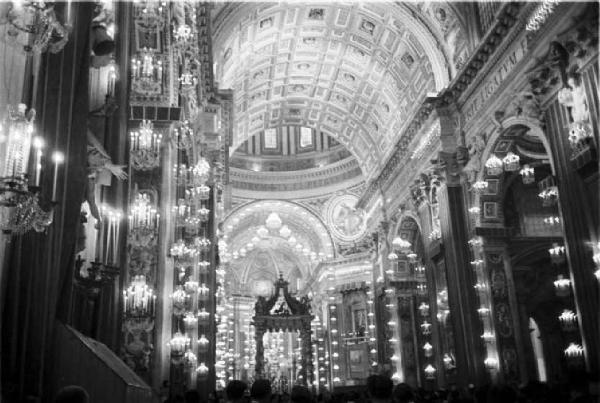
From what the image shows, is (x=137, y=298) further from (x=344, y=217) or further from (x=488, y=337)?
(x=344, y=217)

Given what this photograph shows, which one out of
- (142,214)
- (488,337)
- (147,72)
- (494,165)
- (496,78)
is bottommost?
(488,337)

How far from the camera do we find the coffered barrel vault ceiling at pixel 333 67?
22.8 m

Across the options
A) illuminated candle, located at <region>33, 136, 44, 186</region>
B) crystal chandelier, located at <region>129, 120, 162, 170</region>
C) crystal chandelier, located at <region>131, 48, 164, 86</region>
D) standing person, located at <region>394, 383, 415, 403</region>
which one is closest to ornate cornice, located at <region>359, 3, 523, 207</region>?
crystal chandelier, located at <region>131, 48, 164, 86</region>

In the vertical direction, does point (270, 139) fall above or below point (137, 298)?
above

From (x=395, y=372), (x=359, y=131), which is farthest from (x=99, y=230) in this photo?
(x=359, y=131)

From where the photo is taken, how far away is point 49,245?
618 cm

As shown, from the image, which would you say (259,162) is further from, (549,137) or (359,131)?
(549,137)

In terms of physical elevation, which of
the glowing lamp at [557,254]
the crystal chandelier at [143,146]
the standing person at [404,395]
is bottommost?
the standing person at [404,395]

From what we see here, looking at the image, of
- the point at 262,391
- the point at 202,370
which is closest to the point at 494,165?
the point at 202,370

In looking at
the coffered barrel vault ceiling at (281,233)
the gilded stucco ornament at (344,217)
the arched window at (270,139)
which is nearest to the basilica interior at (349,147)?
the gilded stucco ornament at (344,217)

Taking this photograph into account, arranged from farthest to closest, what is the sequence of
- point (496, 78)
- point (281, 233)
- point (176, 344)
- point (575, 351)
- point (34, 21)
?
point (281, 233), point (496, 78), point (575, 351), point (176, 344), point (34, 21)

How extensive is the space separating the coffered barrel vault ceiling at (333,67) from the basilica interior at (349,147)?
0.11m

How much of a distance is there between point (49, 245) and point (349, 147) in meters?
28.1

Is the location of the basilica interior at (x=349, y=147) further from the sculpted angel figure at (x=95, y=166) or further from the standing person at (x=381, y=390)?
the standing person at (x=381, y=390)
